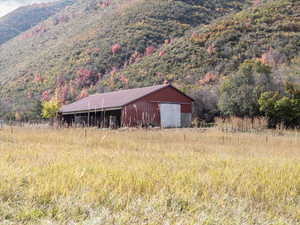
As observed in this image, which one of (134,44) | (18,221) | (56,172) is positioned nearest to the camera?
(18,221)

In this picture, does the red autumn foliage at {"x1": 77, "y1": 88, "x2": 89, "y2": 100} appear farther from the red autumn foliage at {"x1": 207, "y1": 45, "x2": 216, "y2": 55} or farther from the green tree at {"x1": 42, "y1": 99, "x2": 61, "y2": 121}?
the red autumn foliage at {"x1": 207, "y1": 45, "x2": 216, "y2": 55}

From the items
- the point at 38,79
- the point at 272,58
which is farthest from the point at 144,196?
the point at 38,79

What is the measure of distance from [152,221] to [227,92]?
2589 cm

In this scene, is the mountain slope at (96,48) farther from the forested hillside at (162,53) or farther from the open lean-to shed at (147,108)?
the open lean-to shed at (147,108)

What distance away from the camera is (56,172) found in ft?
13.8

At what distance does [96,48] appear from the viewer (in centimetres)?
5953

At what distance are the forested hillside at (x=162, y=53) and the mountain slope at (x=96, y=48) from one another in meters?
0.17

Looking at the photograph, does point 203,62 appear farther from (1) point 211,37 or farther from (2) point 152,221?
(2) point 152,221

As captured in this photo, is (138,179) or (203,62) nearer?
(138,179)

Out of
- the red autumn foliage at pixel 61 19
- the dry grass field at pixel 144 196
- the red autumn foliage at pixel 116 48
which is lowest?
the dry grass field at pixel 144 196

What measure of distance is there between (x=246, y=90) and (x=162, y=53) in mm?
26272

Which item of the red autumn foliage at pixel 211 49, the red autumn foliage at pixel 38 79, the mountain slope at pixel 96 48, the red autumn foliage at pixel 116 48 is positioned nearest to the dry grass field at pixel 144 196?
the red autumn foliage at pixel 211 49

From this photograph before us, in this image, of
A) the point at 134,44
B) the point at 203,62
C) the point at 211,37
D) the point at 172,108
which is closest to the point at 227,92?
the point at 172,108

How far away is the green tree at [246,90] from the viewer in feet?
84.7
